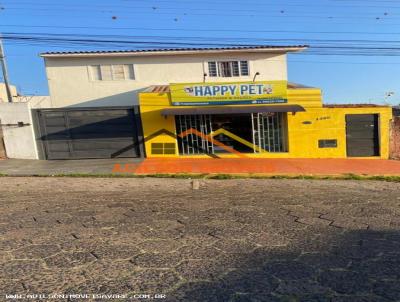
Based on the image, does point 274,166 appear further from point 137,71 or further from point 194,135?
point 137,71

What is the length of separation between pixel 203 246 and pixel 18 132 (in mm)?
13043

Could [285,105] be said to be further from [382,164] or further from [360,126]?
[382,164]

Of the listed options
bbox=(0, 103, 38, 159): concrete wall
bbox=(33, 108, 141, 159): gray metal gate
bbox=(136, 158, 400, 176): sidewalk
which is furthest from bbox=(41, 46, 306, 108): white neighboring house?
bbox=(136, 158, 400, 176): sidewalk

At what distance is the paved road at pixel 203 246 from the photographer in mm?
2434

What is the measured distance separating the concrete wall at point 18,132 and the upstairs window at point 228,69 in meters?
10.1

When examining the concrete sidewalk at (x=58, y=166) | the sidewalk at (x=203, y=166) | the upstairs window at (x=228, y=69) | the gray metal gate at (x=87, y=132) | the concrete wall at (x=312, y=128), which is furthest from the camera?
the upstairs window at (x=228, y=69)

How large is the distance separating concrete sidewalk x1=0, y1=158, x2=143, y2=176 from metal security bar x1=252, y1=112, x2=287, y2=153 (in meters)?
5.98

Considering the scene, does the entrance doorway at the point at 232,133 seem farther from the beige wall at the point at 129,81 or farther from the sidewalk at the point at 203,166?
the beige wall at the point at 129,81

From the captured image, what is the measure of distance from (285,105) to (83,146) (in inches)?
390

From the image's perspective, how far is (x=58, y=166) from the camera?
11.7 m

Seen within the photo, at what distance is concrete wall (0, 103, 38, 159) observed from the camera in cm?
1299

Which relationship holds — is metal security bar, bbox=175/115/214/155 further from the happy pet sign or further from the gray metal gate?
the gray metal gate

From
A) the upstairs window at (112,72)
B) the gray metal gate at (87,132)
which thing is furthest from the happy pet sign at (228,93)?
the upstairs window at (112,72)

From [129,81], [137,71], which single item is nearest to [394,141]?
[137,71]
